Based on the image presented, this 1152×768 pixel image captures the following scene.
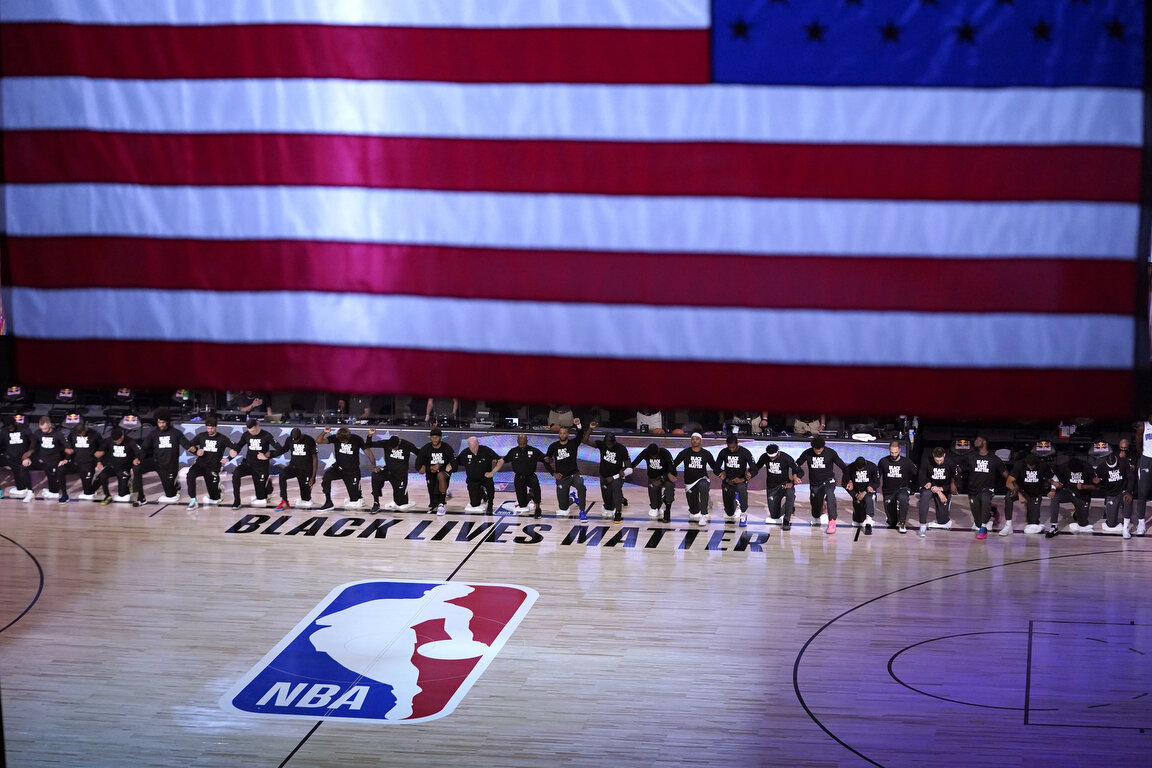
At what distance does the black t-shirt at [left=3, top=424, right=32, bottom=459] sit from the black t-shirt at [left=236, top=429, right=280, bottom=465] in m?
3.55

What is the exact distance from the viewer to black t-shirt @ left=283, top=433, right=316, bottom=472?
21.0 meters

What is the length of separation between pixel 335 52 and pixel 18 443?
1521 cm

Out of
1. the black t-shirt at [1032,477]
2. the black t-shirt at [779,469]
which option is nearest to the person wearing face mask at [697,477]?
the black t-shirt at [779,469]

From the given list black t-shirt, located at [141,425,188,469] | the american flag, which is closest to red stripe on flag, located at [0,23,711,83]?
the american flag

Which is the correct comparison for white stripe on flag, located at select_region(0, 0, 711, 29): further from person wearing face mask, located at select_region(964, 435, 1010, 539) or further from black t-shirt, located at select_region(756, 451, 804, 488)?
person wearing face mask, located at select_region(964, 435, 1010, 539)

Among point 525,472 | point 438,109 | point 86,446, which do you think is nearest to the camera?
point 438,109

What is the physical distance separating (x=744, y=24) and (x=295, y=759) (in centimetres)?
765

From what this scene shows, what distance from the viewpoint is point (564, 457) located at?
20688mm

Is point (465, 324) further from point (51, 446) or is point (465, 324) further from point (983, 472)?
point (51, 446)

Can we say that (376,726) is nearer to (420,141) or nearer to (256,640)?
(256,640)

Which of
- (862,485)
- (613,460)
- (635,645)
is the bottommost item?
(635,645)

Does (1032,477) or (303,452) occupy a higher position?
(303,452)

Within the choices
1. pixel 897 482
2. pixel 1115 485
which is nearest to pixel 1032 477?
pixel 1115 485

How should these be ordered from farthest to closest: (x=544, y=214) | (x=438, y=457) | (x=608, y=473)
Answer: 1. (x=438, y=457)
2. (x=608, y=473)
3. (x=544, y=214)
